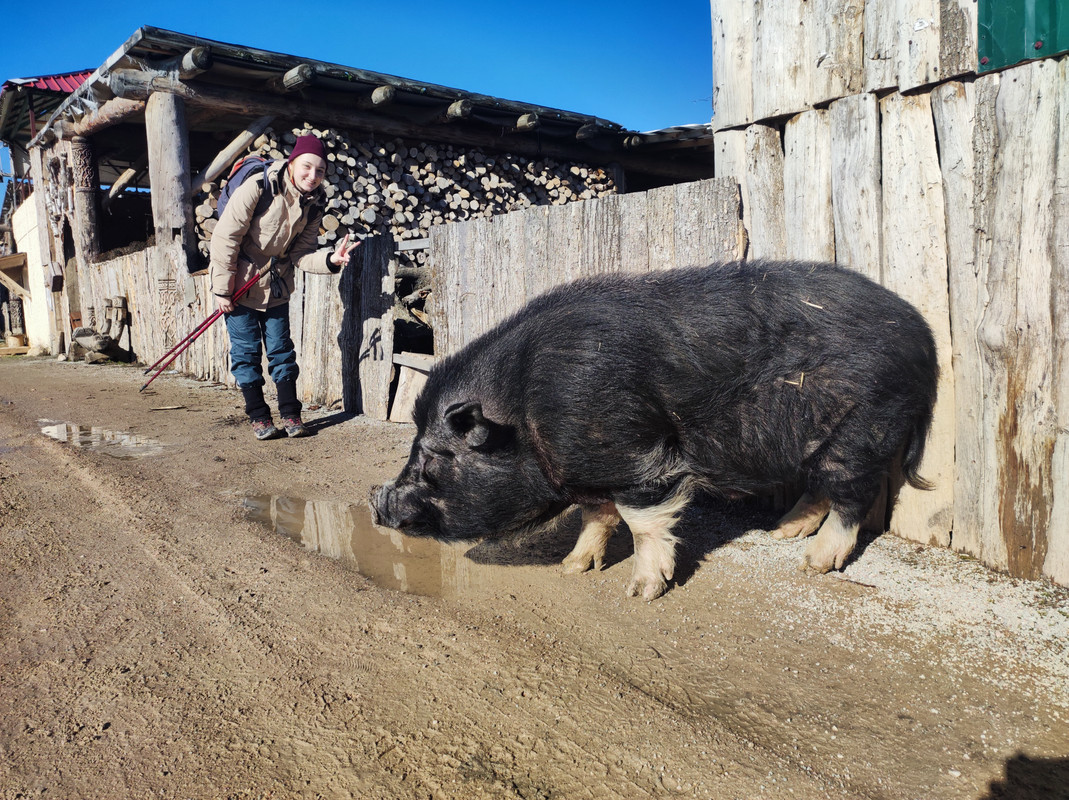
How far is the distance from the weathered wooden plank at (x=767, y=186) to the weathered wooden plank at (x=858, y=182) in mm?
307

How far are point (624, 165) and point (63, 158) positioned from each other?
9.70 metres

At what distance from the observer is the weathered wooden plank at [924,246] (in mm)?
3188

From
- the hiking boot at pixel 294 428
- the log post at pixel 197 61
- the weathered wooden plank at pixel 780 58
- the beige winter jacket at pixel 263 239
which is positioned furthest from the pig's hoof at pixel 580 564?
the log post at pixel 197 61

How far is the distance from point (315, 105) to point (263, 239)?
4514 mm

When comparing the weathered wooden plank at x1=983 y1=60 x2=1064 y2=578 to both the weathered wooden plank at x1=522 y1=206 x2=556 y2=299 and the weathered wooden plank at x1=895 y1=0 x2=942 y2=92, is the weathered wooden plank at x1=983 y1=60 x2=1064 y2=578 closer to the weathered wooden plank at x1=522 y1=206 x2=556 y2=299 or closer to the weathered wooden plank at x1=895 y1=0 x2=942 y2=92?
the weathered wooden plank at x1=895 y1=0 x2=942 y2=92

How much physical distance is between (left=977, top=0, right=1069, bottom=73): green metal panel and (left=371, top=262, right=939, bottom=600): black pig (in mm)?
974

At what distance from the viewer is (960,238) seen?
308 centimetres

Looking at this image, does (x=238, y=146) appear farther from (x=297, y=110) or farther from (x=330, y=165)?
(x=330, y=165)

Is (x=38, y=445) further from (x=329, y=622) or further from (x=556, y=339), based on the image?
(x=556, y=339)

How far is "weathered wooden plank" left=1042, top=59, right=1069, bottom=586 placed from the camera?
2.70 m

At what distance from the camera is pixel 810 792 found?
182 cm

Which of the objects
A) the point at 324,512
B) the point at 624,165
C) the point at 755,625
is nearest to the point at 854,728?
the point at 755,625

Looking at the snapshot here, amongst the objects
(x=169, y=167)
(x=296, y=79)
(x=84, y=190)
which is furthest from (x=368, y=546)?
(x=84, y=190)

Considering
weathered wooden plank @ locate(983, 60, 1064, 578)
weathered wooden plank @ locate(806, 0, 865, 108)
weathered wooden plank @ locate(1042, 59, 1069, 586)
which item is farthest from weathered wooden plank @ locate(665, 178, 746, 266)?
weathered wooden plank @ locate(1042, 59, 1069, 586)
